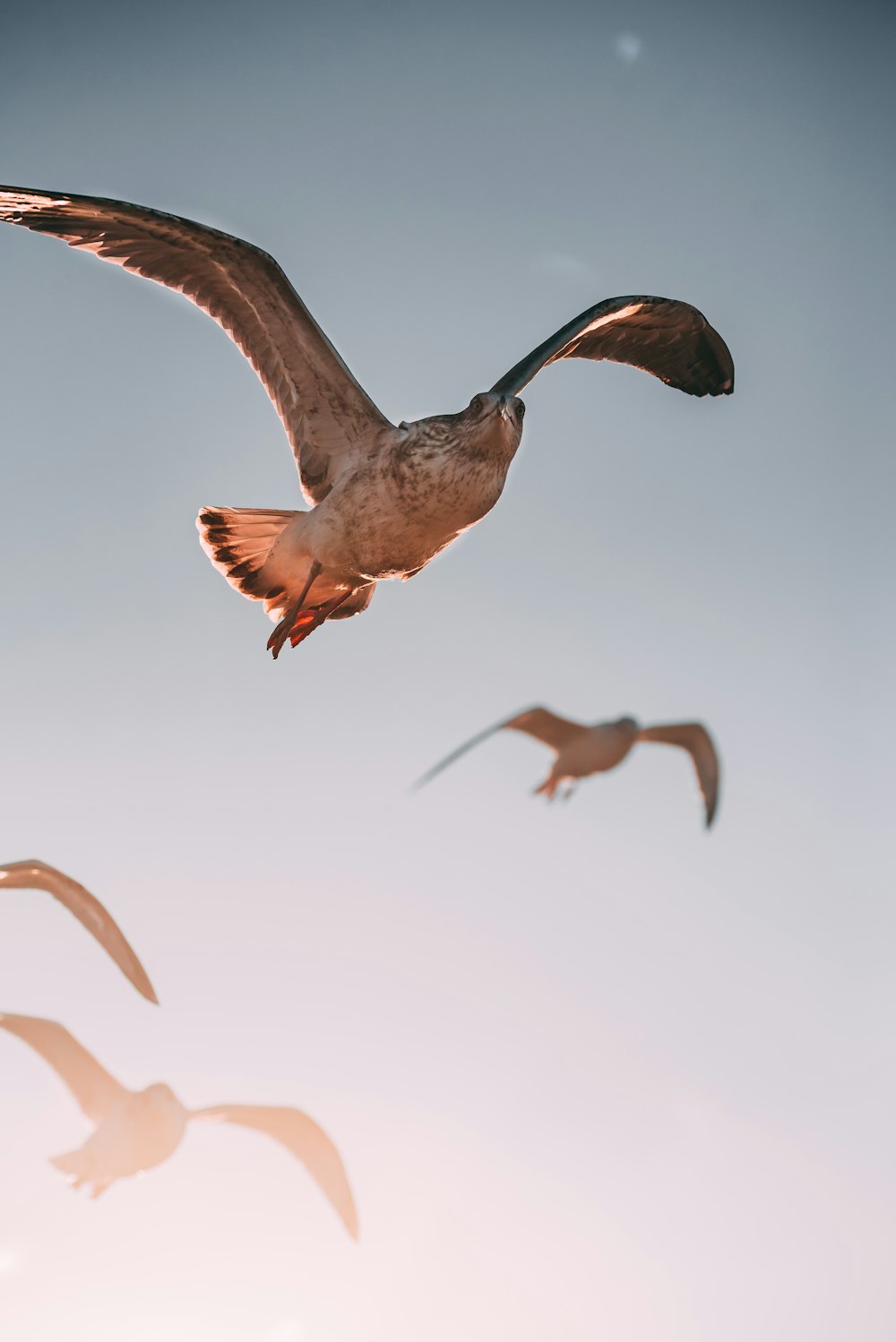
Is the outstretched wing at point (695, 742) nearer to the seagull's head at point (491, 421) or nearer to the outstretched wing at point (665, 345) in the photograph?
the outstretched wing at point (665, 345)

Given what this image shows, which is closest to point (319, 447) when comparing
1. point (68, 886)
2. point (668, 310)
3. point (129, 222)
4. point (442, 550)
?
point (442, 550)

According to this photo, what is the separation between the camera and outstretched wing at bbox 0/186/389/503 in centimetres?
586

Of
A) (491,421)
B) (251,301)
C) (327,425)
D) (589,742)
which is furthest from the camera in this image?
(589,742)

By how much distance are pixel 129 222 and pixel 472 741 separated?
3006 mm

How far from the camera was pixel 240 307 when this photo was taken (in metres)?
6.55

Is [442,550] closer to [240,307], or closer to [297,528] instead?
[297,528]

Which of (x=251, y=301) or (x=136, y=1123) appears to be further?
(x=136, y=1123)

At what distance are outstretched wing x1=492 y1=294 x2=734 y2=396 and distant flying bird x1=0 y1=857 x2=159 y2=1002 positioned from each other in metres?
4.31

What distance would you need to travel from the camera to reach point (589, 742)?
364 inches


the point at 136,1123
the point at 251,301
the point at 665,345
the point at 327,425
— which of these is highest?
the point at 251,301

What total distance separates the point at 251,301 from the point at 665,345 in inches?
104

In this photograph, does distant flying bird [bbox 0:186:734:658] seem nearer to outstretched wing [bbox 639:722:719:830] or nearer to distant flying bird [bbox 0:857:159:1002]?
distant flying bird [bbox 0:857:159:1002]

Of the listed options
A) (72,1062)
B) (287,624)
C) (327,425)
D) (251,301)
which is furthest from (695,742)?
(72,1062)

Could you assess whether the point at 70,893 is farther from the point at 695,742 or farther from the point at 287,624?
the point at 695,742
